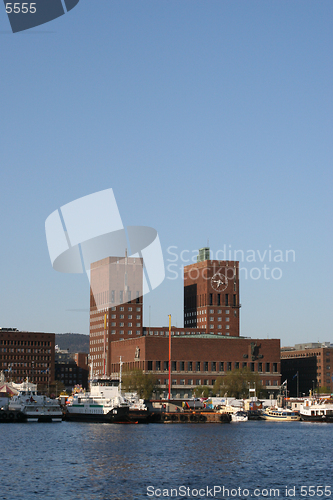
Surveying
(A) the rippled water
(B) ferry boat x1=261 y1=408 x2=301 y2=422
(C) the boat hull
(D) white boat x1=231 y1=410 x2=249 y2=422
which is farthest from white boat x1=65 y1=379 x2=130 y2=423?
(B) ferry boat x1=261 y1=408 x2=301 y2=422

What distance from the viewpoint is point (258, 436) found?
→ 12519 centimetres

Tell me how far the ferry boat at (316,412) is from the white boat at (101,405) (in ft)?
151

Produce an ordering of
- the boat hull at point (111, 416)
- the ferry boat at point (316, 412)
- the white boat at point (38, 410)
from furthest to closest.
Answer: the ferry boat at point (316, 412)
the white boat at point (38, 410)
the boat hull at point (111, 416)

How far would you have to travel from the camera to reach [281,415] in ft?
620

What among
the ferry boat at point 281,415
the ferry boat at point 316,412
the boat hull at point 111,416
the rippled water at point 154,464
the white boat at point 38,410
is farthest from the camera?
the ferry boat at point 281,415

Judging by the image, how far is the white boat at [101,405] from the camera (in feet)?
491

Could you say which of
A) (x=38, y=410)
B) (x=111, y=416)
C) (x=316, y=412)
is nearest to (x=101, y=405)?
(x=111, y=416)

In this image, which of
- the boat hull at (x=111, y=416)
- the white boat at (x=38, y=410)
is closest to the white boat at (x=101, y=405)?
the boat hull at (x=111, y=416)

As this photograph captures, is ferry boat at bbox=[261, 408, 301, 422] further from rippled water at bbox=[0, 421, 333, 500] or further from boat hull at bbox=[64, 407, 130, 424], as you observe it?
rippled water at bbox=[0, 421, 333, 500]

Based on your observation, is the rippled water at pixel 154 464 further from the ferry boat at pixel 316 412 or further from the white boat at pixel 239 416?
the ferry boat at pixel 316 412

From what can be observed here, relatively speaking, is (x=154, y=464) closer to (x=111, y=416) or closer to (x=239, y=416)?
(x=111, y=416)

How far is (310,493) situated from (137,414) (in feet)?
311

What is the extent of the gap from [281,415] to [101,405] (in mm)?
55595

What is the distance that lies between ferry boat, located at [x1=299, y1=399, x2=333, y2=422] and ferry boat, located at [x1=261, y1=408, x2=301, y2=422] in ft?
13.3
